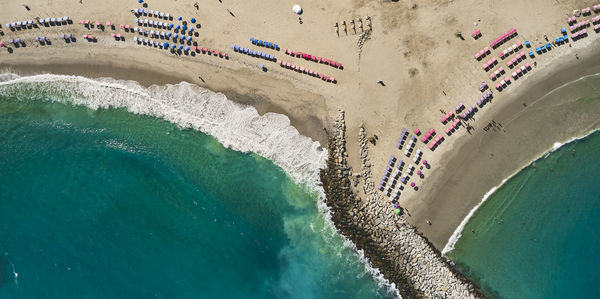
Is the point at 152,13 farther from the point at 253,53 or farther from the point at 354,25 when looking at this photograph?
the point at 354,25

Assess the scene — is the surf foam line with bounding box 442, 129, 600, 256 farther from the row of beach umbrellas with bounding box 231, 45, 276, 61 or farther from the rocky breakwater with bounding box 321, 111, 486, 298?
the row of beach umbrellas with bounding box 231, 45, 276, 61

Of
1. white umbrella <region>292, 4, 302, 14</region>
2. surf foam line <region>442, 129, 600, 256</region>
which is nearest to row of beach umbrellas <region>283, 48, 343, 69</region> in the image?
white umbrella <region>292, 4, 302, 14</region>

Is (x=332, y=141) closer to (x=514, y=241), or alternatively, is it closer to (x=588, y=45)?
(x=514, y=241)

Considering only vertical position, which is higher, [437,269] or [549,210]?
[549,210]

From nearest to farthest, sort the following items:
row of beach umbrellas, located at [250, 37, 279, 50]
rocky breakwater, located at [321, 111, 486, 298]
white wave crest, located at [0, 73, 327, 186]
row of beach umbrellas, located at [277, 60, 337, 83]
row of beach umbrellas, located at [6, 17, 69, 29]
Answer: row of beach umbrellas, located at [277, 60, 337, 83], row of beach umbrellas, located at [250, 37, 279, 50], rocky breakwater, located at [321, 111, 486, 298], white wave crest, located at [0, 73, 327, 186], row of beach umbrellas, located at [6, 17, 69, 29]

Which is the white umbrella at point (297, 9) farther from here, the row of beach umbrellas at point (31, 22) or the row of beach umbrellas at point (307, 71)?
the row of beach umbrellas at point (31, 22)

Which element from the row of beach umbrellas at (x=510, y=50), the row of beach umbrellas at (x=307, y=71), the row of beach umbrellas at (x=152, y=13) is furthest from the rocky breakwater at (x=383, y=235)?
the row of beach umbrellas at (x=152, y=13)

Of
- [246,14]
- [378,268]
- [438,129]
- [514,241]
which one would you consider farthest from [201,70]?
[514,241]
